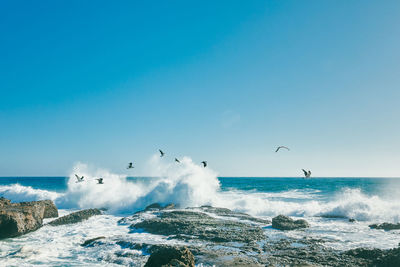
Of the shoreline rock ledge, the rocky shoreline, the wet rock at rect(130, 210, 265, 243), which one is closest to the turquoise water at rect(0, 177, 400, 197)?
the wet rock at rect(130, 210, 265, 243)

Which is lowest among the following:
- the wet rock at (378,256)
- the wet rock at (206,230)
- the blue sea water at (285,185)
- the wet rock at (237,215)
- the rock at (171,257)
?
the blue sea water at (285,185)

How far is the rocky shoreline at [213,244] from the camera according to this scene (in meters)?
12.0

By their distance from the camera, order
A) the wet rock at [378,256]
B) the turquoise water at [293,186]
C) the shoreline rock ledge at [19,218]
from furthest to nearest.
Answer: the turquoise water at [293,186] < the shoreline rock ledge at [19,218] < the wet rock at [378,256]

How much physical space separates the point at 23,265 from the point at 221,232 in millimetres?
→ 11493

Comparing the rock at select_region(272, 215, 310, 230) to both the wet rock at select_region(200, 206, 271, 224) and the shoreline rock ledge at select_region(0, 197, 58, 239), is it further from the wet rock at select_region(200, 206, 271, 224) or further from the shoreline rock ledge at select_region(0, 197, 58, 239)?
the shoreline rock ledge at select_region(0, 197, 58, 239)

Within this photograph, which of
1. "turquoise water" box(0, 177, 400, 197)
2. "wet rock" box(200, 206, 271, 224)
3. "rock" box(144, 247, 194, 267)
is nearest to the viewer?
"rock" box(144, 247, 194, 267)

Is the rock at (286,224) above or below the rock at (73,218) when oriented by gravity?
above

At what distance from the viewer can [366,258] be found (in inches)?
508

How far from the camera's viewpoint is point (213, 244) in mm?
15398

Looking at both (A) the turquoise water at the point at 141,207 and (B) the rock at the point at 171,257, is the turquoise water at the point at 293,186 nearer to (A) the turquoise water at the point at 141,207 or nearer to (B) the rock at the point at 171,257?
(A) the turquoise water at the point at 141,207

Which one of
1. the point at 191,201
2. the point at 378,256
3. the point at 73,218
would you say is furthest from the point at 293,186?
the point at 378,256

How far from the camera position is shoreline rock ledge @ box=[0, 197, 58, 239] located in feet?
60.8

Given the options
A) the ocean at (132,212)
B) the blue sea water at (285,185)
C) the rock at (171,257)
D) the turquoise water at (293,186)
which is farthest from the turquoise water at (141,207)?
the blue sea water at (285,185)

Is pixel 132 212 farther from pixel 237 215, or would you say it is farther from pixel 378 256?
pixel 378 256
